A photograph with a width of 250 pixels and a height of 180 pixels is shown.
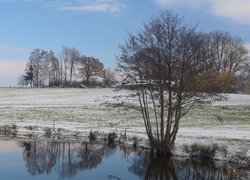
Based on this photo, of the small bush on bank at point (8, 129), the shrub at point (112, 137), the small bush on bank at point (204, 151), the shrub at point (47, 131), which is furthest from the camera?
the small bush on bank at point (8, 129)

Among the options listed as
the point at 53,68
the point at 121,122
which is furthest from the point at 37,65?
the point at 121,122

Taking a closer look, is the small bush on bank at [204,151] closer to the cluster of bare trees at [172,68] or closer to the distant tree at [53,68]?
the cluster of bare trees at [172,68]

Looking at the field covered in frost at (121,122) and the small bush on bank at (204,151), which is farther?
the field covered in frost at (121,122)

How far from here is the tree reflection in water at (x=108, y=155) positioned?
24.0 m

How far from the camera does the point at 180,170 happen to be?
24969mm

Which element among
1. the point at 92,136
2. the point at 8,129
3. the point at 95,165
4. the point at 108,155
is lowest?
the point at 95,165

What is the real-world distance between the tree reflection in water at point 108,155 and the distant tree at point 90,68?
102293 millimetres

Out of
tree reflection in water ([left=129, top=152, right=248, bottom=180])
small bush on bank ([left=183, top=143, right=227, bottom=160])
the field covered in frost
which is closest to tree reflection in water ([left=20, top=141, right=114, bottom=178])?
tree reflection in water ([left=129, top=152, right=248, bottom=180])

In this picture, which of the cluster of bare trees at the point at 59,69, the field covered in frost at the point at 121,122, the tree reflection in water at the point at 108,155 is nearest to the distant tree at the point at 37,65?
the cluster of bare trees at the point at 59,69

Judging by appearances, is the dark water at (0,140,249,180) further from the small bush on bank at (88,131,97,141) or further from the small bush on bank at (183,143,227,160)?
the small bush on bank at (88,131,97,141)

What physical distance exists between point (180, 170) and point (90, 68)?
112 m

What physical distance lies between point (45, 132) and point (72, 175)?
58.2 ft

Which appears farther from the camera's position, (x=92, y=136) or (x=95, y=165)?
(x=92, y=136)

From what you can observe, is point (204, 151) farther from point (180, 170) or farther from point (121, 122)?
point (121, 122)
